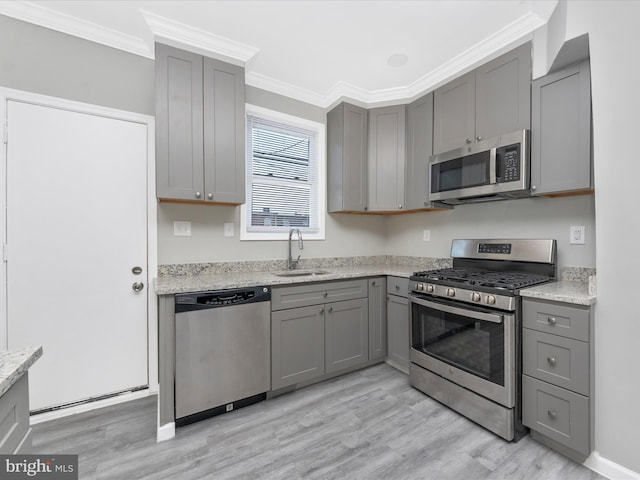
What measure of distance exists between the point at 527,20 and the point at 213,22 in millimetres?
2183

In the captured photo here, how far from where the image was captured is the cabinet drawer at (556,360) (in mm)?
1607

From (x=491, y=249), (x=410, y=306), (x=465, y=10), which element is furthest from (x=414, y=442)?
(x=465, y=10)

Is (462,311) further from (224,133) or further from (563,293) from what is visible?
(224,133)

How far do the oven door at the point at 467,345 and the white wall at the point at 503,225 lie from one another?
819mm

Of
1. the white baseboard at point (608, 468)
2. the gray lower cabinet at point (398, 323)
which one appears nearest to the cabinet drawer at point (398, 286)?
the gray lower cabinet at point (398, 323)

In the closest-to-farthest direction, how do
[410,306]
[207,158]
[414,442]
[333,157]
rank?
1. [414,442]
2. [207,158]
3. [410,306]
4. [333,157]

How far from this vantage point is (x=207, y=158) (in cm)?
228

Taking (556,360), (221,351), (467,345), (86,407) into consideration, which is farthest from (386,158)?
(86,407)

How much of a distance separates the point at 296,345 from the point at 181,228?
138 cm

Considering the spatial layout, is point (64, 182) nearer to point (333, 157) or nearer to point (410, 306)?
point (333, 157)

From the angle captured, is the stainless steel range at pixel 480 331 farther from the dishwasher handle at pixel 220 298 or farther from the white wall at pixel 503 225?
the dishwasher handle at pixel 220 298

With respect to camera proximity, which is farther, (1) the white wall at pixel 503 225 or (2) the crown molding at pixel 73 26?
(1) the white wall at pixel 503 225

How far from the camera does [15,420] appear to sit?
2.56 feet

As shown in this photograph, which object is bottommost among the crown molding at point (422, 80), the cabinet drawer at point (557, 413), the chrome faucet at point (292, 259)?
the cabinet drawer at point (557, 413)
